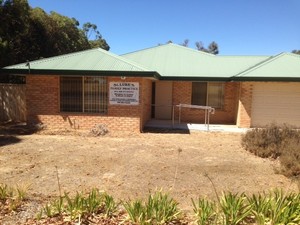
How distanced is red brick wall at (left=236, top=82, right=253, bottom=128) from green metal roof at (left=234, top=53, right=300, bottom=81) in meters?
0.68

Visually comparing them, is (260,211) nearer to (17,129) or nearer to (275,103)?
(17,129)

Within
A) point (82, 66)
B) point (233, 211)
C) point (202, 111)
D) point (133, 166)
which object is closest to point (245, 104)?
point (202, 111)

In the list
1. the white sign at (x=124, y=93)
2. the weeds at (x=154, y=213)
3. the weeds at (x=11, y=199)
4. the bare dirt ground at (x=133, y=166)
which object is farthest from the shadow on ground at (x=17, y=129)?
the weeds at (x=154, y=213)

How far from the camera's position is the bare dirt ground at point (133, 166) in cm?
661

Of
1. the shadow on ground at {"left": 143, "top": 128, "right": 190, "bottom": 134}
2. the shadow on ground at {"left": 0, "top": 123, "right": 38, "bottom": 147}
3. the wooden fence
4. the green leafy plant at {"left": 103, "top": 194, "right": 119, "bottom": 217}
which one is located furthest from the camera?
the wooden fence

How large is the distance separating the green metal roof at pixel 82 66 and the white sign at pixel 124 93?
2.14 feet

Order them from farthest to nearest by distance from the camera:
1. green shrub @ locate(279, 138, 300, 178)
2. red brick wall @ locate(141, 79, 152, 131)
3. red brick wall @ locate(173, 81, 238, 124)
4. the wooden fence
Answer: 1. red brick wall @ locate(173, 81, 238, 124)
2. the wooden fence
3. red brick wall @ locate(141, 79, 152, 131)
4. green shrub @ locate(279, 138, 300, 178)

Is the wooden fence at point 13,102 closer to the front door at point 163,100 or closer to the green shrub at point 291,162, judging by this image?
the front door at point 163,100

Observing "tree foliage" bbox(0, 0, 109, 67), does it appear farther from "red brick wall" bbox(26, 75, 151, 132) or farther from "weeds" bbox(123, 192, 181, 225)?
"weeds" bbox(123, 192, 181, 225)

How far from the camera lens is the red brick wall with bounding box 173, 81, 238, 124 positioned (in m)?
17.5

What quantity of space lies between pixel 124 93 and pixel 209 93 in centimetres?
625

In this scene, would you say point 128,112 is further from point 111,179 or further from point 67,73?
point 111,179

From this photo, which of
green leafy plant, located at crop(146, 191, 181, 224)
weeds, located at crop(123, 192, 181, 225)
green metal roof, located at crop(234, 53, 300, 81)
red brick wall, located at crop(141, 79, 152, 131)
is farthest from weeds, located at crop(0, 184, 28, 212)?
green metal roof, located at crop(234, 53, 300, 81)

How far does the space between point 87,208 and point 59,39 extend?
23612 millimetres
